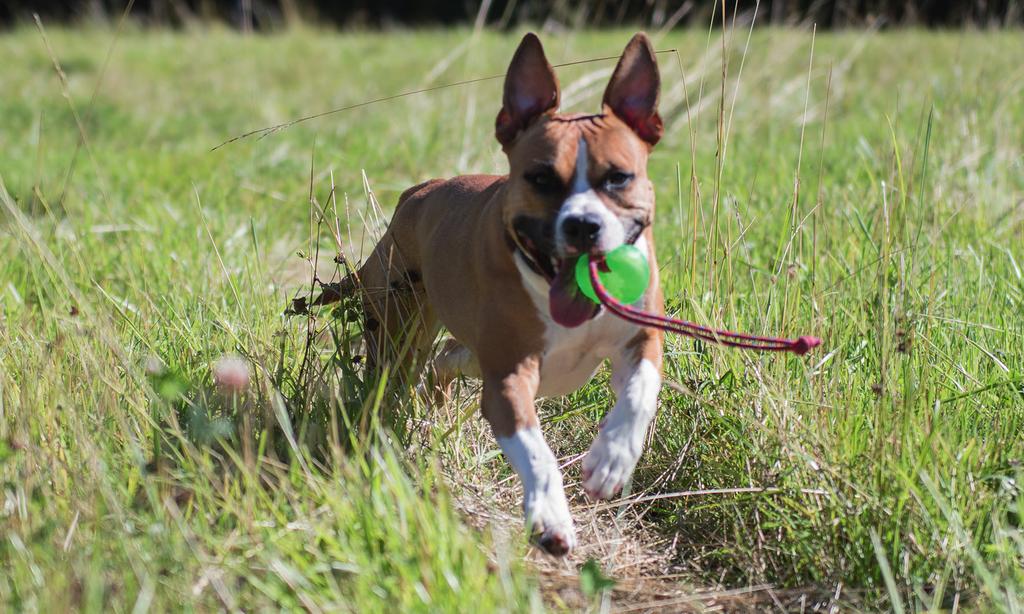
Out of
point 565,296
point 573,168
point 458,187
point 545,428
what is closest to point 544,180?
point 573,168

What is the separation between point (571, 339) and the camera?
10.7ft

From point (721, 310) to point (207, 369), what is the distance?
173 cm

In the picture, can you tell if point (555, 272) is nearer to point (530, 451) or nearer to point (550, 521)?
point (530, 451)

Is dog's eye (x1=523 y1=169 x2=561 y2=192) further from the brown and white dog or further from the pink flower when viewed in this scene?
the pink flower

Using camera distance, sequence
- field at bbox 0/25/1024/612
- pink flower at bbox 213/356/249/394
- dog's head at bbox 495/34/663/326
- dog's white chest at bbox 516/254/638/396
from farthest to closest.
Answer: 1. pink flower at bbox 213/356/249/394
2. dog's white chest at bbox 516/254/638/396
3. dog's head at bbox 495/34/663/326
4. field at bbox 0/25/1024/612

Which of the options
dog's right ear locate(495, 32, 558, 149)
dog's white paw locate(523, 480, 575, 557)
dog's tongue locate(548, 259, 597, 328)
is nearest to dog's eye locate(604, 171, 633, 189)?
dog's tongue locate(548, 259, 597, 328)

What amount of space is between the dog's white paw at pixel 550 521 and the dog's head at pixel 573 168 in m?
0.52

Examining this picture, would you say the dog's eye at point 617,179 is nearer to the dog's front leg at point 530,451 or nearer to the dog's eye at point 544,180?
the dog's eye at point 544,180

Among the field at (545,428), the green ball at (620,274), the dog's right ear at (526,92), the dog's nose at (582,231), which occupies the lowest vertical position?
the field at (545,428)

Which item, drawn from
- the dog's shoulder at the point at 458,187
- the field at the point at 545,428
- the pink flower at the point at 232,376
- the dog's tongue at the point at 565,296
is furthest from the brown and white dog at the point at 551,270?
the pink flower at the point at 232,376

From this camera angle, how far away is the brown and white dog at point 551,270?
293 cm

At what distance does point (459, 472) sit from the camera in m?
3.51

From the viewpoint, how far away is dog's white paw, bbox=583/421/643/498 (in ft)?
9.45

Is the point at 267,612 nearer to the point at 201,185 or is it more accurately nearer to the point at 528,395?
the point at 528,395
